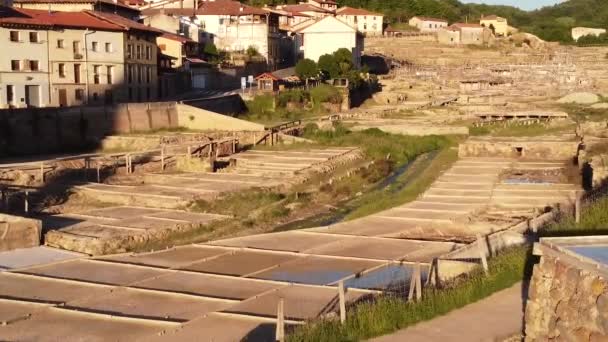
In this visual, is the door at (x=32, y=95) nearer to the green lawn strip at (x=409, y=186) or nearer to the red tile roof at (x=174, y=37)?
the red tile roof at (x=174, y=37)

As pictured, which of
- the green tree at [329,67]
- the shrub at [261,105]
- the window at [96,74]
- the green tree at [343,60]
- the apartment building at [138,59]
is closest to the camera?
the window at [96,74]

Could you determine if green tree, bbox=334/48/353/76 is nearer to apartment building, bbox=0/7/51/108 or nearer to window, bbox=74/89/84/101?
window, bbox=74/89/84/101

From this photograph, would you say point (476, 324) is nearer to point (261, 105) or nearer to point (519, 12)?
point (261, 105)

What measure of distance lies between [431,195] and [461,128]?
2151 cm

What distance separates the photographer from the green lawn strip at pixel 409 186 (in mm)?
25997

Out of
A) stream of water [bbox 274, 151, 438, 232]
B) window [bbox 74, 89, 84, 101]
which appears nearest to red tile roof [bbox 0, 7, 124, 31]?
window [bbox 74, 89, 84, 101]

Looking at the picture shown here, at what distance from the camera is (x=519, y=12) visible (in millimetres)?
134125

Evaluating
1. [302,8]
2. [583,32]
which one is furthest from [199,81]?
[583,32]

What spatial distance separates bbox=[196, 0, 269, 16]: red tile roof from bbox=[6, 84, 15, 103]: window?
27989 mm

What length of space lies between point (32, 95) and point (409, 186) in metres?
21.0

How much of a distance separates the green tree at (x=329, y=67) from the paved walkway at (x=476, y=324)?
49.4 metres

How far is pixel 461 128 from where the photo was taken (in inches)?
1880

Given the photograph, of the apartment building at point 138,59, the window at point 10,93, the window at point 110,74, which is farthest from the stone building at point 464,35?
the window at point 10,93

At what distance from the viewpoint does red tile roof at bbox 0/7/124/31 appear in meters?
40.6
